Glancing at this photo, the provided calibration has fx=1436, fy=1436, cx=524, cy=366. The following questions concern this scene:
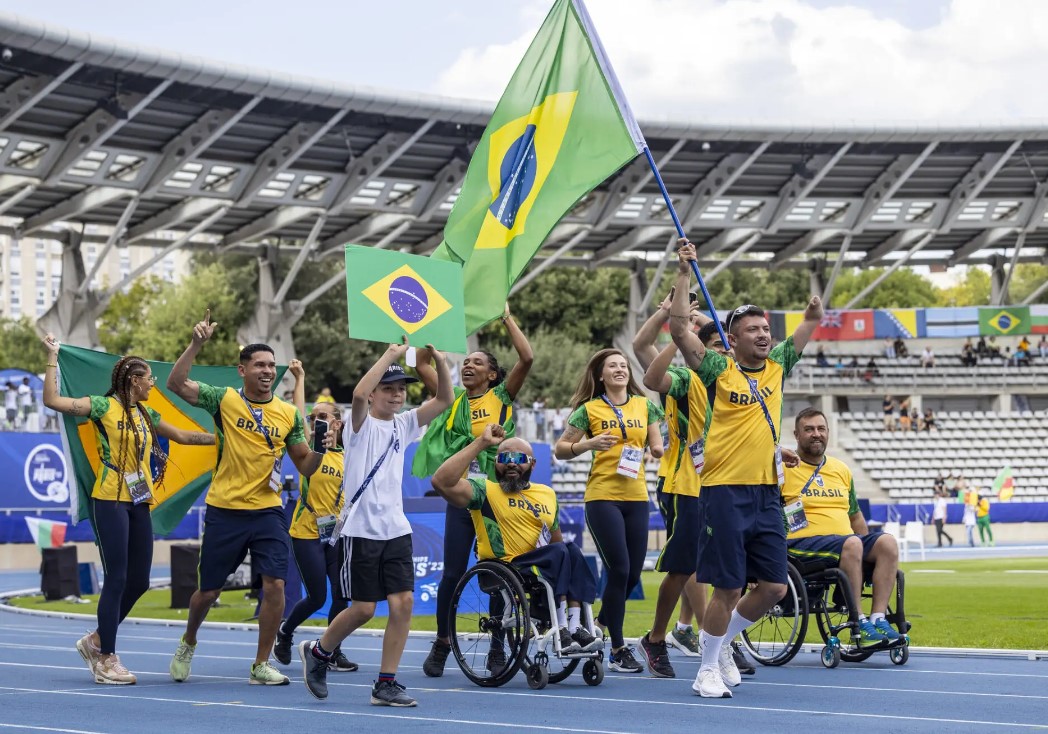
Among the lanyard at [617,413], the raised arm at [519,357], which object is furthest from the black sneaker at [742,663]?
the raised arm at [519,357]

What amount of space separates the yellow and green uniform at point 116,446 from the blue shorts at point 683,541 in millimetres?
3079

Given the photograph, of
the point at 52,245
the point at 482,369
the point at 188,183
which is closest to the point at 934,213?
the point at 188,183

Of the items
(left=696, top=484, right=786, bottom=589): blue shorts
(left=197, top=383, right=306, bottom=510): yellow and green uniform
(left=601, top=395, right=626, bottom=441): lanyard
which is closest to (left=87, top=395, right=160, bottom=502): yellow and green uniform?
(left=197, top=383, right=306, bottom=510): yellow and green uniform

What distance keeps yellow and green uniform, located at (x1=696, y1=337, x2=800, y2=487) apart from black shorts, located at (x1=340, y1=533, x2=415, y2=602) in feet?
5.20

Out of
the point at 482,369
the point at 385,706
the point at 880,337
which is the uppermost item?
the point at 880,337

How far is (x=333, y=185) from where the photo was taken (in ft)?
123

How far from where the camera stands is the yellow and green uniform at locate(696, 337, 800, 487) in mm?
7078

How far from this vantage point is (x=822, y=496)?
9.12 metres

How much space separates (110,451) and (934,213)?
4031 cm

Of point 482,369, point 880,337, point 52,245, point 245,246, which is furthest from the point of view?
point 52,245

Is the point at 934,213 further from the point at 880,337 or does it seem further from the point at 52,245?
the point at 52,245

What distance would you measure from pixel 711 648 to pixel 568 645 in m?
0.85

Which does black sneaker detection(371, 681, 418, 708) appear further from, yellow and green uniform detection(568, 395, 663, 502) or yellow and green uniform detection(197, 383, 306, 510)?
yellow and green uniform detection(568, 395, 663, 502)

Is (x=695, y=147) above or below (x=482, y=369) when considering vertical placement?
above
